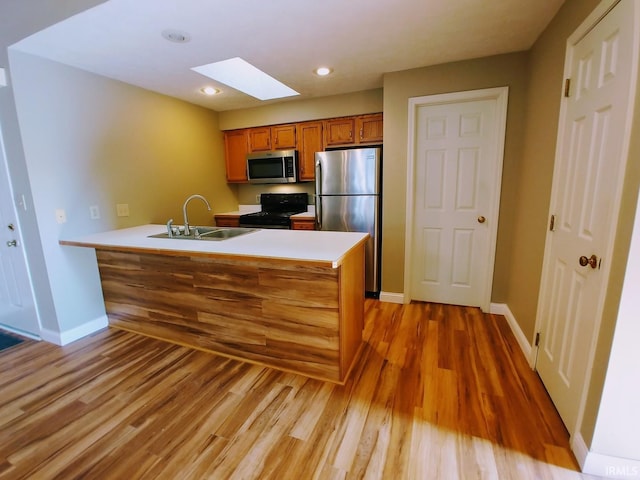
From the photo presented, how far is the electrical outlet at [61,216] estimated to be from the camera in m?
2.36

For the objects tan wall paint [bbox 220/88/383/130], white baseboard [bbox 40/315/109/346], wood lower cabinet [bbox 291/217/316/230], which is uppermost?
tan wall paint [bbox 220/88/383/130]

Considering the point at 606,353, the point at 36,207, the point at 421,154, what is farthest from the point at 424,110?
the point at 36,207

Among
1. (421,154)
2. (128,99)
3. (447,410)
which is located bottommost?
(447,410)

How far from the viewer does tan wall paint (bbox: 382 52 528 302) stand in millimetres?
2486

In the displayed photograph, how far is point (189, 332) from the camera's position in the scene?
2.33m

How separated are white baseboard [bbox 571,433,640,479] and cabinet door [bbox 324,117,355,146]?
3.21 m

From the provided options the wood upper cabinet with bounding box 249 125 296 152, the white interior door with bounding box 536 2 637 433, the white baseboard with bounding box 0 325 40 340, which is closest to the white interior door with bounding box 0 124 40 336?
the white baseboard with bounding box 0 325 40 340

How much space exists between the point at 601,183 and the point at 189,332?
274cm

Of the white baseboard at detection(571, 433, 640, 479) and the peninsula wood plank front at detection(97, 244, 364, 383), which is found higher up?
the peninsula wood plank front at detection(97, 244, 364, 383)

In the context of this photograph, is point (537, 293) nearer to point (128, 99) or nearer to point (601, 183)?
point (601, 183)

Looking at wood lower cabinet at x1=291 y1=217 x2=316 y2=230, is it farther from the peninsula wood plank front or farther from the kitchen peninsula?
the peninsula wood plank front

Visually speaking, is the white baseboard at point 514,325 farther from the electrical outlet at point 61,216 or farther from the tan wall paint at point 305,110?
the electrical outlet at point 61,216

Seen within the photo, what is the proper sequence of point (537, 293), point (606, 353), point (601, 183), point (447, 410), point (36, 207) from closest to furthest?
point (606, 353)
point (601, 183)
point (447, 410)
point (537, 293)
point (36, 207)

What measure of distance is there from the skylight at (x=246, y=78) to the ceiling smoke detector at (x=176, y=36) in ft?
1.76
